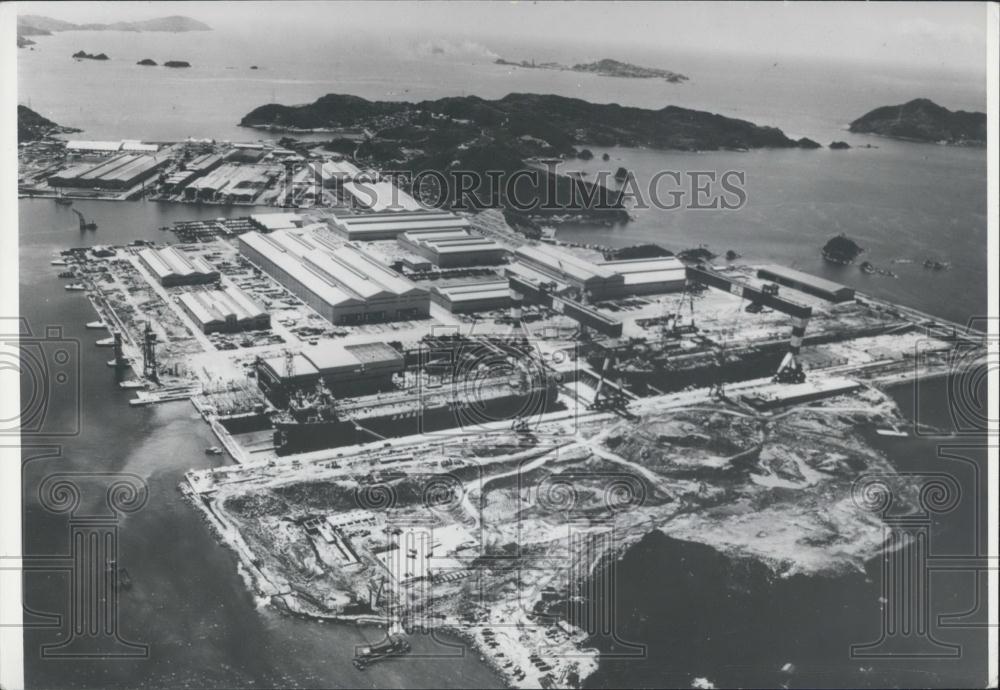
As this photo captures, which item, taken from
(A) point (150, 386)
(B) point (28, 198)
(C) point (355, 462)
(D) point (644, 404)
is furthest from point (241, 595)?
(B) point (28, 198)

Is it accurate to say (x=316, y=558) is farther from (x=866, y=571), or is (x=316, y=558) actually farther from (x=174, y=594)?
(x=866, y=571)

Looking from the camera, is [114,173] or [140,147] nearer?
[114,173]

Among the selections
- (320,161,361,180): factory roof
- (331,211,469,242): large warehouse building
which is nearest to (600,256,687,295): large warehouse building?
(331,211,469,242): large warehouse building

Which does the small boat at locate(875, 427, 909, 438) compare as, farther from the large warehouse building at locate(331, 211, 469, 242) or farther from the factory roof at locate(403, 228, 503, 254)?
the large warehouse building at locate(331, 211, 469, 242)

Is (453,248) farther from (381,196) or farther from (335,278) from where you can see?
(381,196)

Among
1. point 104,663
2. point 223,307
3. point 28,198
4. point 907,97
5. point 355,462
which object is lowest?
point 104,663

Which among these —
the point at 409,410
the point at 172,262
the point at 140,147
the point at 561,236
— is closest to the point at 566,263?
the point at 561,236
